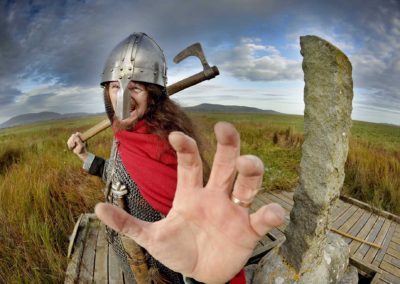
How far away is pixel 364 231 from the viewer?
393 cm

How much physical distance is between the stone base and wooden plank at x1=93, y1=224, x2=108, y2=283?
4.80 feet

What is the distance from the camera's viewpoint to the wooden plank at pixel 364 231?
3454 millimetres

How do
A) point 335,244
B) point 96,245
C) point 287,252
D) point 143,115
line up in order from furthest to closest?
point 96,245 → point 335,244 → point 287,252 → point 143,115

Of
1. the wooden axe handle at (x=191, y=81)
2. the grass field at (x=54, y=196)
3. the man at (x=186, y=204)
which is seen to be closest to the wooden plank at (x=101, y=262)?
the grass field at (x=54, y=196)

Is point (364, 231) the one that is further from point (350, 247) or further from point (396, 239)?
point (350, 247)

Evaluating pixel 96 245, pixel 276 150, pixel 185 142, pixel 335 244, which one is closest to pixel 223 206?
pixel 185 142

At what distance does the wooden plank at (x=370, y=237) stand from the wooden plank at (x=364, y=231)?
0.04 meters

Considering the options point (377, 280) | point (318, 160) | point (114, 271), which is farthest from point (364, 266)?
point (114, 271)

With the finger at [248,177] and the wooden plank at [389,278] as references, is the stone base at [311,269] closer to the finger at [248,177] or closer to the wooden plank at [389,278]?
the wooden plank at [389,278]

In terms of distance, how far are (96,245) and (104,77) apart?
6.61 ft

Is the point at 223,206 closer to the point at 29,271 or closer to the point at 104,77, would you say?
the point at 104,77

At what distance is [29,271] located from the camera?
270 centimetres

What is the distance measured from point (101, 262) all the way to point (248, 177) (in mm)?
2485

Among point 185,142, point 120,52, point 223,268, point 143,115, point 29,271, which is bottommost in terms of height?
point 29,271
